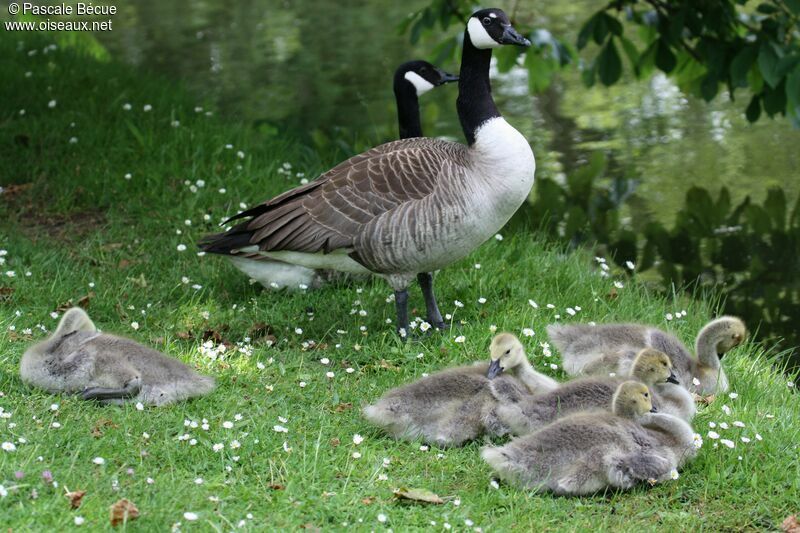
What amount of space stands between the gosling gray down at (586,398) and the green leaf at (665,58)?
522 cm

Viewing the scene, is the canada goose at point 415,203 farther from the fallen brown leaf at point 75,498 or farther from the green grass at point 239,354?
the fallen brown leaf at point 75,498

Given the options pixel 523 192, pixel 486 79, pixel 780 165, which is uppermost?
pixel 486 79

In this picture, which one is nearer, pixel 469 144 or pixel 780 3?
pixel 469 144

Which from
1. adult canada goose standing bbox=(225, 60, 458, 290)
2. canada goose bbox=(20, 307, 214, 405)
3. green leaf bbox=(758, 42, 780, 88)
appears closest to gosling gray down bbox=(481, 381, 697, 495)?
canada goose bbox=(20, 307, 214, 405)

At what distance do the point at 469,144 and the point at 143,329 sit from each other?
257cm

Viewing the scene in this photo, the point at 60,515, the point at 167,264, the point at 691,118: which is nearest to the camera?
the point at 60,515

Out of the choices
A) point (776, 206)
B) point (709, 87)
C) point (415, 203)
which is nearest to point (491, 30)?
point (415, 203)

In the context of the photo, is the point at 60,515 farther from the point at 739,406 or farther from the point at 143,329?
the point at 739,406

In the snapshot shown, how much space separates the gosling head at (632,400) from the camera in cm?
539

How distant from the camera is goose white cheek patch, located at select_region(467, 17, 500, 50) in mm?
7430

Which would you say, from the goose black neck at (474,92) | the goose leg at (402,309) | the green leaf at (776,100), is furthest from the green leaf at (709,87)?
the goose leg at (402,309)

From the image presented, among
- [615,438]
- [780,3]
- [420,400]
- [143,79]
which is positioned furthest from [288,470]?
[143,79]

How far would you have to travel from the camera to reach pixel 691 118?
1407cm

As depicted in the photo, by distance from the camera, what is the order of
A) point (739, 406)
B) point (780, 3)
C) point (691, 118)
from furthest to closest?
point (691, 118), point (780, 3), point (739, 406)
